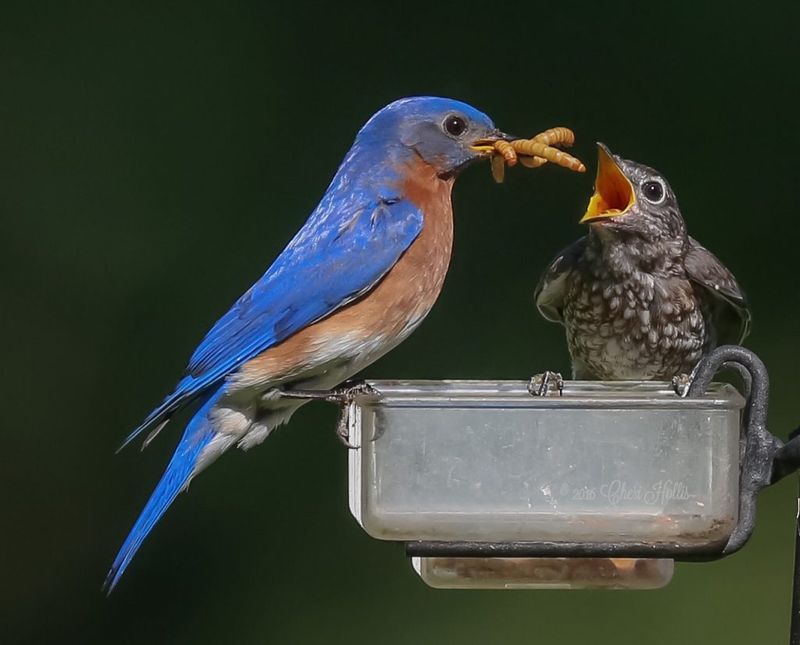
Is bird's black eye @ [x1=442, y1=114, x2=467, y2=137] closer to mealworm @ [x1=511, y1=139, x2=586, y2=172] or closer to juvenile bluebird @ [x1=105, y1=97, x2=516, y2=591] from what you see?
juvenile bluebird @ [x1=105, y1=97, x2=516, y2=591]

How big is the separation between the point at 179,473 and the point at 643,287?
1209 mm

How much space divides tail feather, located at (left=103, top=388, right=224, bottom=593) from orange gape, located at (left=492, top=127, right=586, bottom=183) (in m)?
0.77

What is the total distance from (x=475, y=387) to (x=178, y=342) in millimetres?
2753

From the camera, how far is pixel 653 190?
4082 mm

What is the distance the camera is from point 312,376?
3.56 metres

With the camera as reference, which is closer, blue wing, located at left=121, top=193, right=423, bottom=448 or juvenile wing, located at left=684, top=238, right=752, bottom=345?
blue wing, located at left=121, top=193, right=423, bottom=448

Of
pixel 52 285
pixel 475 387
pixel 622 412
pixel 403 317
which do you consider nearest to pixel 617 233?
pixel 403 317

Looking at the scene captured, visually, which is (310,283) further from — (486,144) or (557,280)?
(557,280)

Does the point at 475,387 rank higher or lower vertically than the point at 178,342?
higher

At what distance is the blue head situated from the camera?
3.78 m

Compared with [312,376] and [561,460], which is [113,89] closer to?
[312,376]

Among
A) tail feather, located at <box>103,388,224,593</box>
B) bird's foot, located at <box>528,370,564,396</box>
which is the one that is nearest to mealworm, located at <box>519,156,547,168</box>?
bird's foot, located at <box>528,370,564,396</box>

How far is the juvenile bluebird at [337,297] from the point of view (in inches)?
138

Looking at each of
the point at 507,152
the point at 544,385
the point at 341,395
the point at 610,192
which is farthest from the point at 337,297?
the point at 610,192
